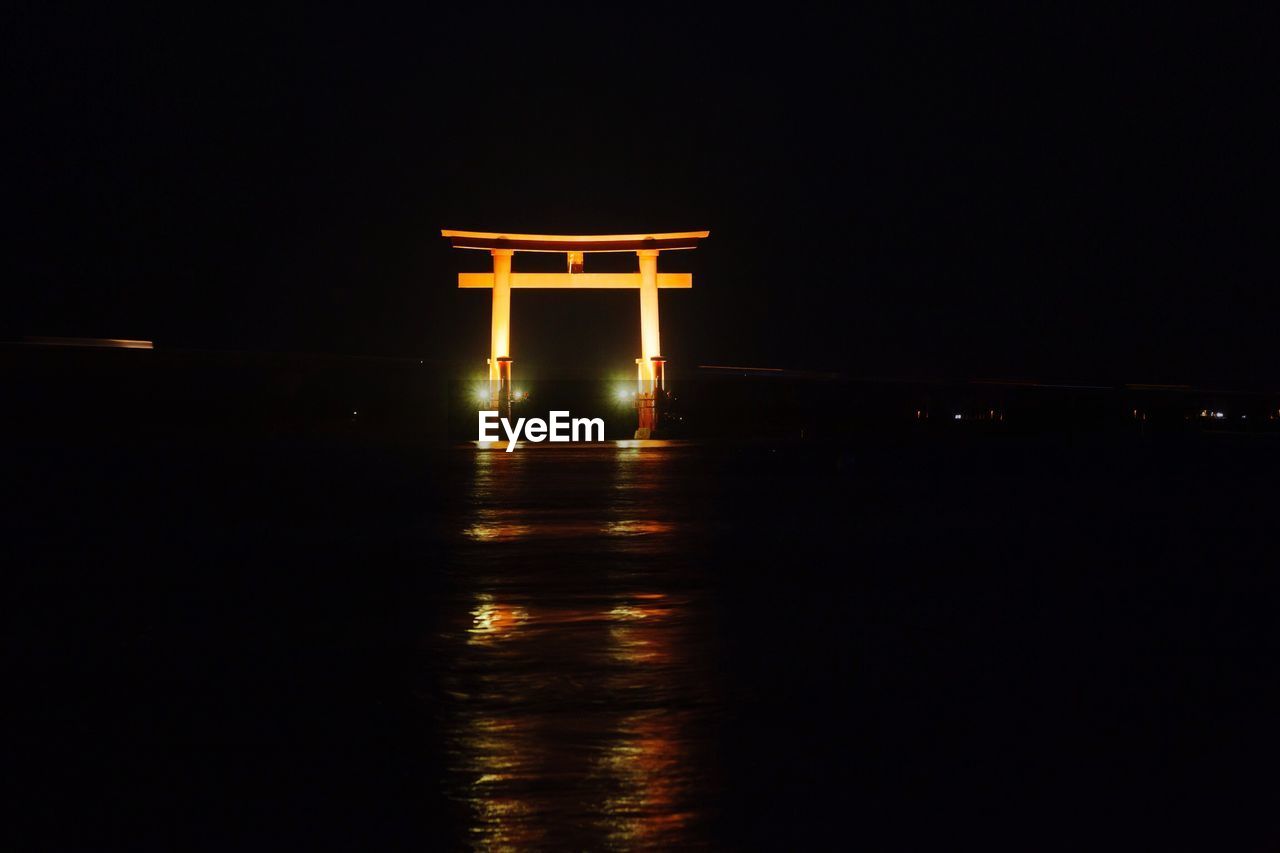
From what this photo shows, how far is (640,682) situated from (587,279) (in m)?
31.2

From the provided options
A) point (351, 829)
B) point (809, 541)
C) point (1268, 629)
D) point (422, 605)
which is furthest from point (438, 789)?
point (809, 541)

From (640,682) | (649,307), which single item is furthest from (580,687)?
(649,307)

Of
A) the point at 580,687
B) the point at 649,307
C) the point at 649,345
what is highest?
the point at 649,307

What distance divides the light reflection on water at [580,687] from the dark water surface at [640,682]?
0.05 ft

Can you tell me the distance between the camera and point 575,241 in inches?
1362

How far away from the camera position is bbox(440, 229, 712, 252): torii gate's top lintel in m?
33.9

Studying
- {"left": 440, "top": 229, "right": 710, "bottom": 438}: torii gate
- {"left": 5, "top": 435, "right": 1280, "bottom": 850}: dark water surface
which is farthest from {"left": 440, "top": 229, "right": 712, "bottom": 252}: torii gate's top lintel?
{"left": 5, "top": 435, "right": 1280, "bottom": 850}: dark water surface

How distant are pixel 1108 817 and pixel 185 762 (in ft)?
7.80

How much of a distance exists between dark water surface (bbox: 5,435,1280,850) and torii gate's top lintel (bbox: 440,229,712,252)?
957 inches

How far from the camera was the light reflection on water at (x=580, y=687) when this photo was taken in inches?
117

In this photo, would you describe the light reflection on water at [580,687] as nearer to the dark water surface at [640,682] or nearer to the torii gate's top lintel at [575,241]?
the dark water surface at [640,682]

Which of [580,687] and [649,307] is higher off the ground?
[649,307]

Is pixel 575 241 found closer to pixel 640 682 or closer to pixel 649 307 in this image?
pixel 649 307

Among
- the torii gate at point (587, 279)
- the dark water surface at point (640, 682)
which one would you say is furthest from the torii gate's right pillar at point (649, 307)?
the dark water surface at point (640, 682)
